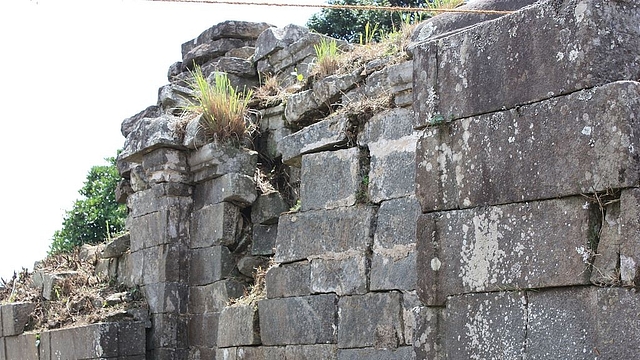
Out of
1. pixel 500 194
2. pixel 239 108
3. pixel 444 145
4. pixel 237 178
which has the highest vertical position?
pixel 239 108

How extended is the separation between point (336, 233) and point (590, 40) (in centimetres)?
390

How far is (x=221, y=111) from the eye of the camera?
9977 mm

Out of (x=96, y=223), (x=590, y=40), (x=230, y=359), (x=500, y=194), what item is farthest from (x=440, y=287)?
(x=96, y=223)

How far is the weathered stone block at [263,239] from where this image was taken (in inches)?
377

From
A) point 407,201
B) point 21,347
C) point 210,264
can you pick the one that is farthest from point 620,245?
point 21,347

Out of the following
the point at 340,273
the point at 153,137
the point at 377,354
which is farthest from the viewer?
the point at 153,137

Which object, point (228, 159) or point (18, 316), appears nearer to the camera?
point (228, 159)

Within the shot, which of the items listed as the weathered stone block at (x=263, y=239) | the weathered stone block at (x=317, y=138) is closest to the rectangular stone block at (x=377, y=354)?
the weathered stone block at (x=317, y=138)

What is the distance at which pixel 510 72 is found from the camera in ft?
15.9

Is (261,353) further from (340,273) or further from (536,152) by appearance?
(536,152)

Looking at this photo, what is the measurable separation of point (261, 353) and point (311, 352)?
64cm

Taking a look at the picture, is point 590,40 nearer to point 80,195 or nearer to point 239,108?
point 239,108

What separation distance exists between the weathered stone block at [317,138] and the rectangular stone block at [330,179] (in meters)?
0.09

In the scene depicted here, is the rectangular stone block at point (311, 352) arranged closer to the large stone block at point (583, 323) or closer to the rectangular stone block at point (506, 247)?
the rectangular stone block at point (506, 247)
